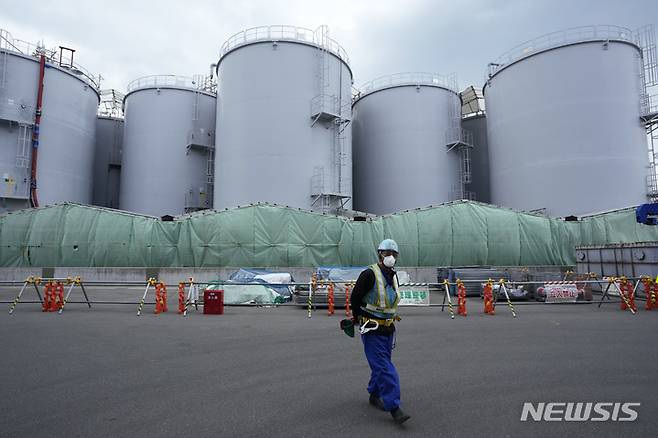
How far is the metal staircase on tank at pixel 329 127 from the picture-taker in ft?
88.3

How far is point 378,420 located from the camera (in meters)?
4.14

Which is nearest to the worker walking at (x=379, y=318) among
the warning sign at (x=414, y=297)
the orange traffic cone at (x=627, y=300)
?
the warning sign at (x=414, y=297)

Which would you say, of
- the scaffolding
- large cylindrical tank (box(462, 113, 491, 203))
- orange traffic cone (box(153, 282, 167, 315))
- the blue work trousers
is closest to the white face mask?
the blue work trousers

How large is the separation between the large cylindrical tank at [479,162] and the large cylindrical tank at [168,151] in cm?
2398

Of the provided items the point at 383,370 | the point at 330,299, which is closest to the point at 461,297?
the point at 330,299

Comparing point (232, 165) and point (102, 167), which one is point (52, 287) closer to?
point (232, 165)

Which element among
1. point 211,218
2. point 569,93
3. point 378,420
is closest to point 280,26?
point 211,218

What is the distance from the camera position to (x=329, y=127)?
2825 cm

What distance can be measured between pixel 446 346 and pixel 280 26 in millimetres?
26418

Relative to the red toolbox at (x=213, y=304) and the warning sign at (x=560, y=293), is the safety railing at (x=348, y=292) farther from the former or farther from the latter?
the red toolbox at (x=213, y=304)

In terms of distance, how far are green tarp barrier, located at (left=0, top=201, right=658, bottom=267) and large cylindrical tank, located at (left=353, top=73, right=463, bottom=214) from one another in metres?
11.2

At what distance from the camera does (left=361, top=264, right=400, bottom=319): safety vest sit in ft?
14.4

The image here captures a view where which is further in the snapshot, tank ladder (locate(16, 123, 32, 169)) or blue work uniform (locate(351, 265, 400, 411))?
tank ladder (locate(16, 123, 32, 169))

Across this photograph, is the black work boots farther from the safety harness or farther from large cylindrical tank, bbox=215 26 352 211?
large cylindrical tank, bbox=215 26 352 211
